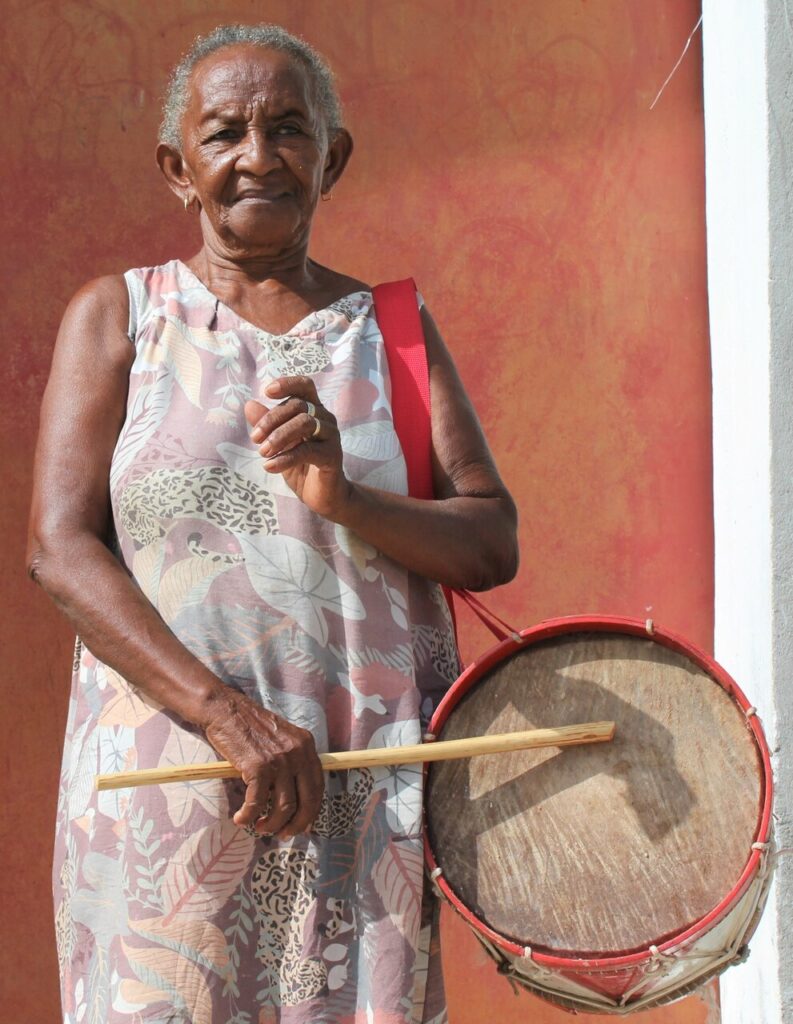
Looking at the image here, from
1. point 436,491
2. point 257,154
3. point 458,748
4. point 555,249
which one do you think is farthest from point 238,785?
point 555,249

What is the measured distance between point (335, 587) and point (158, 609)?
0.26 metres

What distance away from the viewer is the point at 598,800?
2.40 metres

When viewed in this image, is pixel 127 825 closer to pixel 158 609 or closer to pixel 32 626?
pixel 158 609

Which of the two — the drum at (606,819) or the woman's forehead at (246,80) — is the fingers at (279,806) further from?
the woman's forehead at (246,80)

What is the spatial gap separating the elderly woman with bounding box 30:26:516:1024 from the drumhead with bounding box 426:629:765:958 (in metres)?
0.09

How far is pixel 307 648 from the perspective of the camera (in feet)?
7.95

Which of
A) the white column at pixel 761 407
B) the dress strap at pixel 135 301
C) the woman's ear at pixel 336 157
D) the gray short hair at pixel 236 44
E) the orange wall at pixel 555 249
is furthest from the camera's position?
the orange wall at pixel 555 249

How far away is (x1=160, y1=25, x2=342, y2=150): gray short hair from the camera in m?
2.72

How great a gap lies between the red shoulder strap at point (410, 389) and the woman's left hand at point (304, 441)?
26cm

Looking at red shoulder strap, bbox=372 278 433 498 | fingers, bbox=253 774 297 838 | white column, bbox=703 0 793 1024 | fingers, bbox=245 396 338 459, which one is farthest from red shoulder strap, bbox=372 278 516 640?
white column, bbox=703 0 793 1024

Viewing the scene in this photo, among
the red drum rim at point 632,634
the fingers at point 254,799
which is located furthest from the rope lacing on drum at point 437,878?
the fingers at point 254,799

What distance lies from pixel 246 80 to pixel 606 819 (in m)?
1.28

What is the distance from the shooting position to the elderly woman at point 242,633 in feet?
7.66

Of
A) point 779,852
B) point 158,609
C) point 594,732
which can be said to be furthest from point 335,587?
point 779,852
